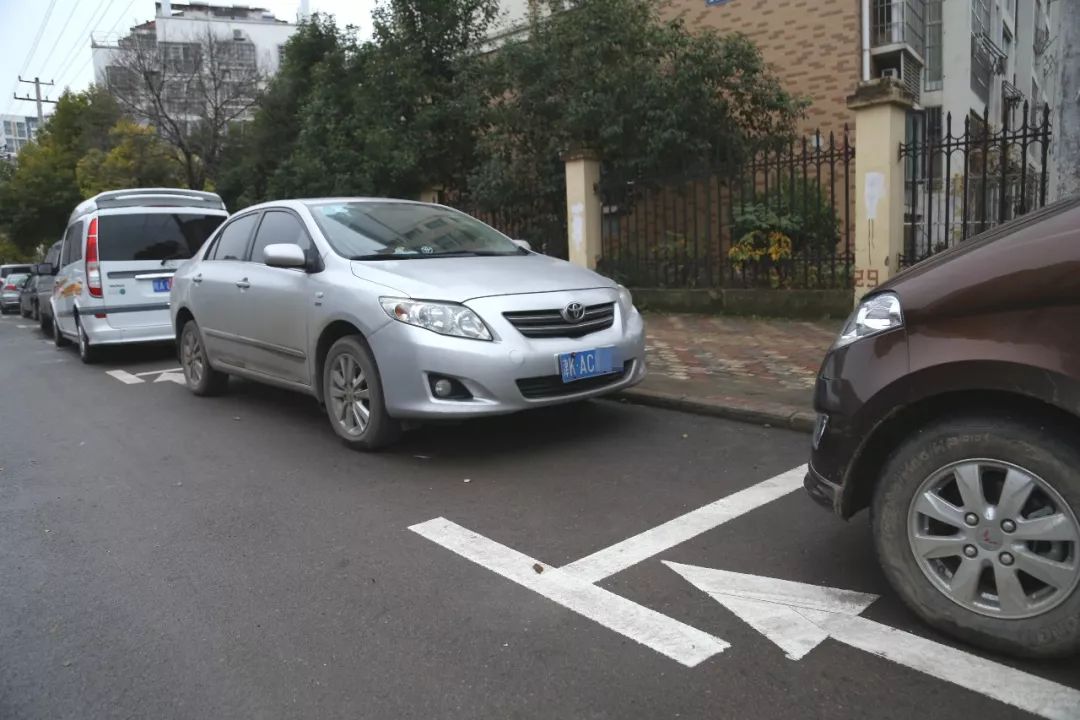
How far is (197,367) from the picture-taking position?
762cm

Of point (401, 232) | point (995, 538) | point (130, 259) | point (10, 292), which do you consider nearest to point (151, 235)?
point (130, 259)

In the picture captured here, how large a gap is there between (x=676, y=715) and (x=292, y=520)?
94.9 inches

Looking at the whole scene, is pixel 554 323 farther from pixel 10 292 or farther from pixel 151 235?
pixel 10 292

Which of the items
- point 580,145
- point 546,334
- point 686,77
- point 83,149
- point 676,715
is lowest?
point 676,715

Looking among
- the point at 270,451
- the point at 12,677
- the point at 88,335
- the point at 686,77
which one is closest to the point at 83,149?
the point at 88,335

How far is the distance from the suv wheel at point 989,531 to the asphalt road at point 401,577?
0.50 feet

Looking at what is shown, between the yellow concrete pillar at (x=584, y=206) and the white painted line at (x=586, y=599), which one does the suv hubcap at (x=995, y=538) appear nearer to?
the white painted line at (x=586, y=599)

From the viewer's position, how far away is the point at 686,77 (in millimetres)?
11367

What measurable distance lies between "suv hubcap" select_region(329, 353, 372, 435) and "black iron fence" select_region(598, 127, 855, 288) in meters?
6.18

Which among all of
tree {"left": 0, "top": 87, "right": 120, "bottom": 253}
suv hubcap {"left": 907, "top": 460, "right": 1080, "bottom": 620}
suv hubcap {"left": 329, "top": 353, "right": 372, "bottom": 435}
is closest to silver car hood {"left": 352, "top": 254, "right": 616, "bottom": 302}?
suv hubcap {"left": 329, "top": 353, "right": 372, "bottom": 435}

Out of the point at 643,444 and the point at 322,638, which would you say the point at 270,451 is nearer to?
the point at 643,444

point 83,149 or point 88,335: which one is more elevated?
point 83,149

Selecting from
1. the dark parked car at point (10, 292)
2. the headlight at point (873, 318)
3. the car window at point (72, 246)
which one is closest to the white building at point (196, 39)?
the dark parked car at point (10, 292)

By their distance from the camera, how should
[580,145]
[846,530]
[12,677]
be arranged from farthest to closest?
[580,145] → [846,530] → [12,677]
